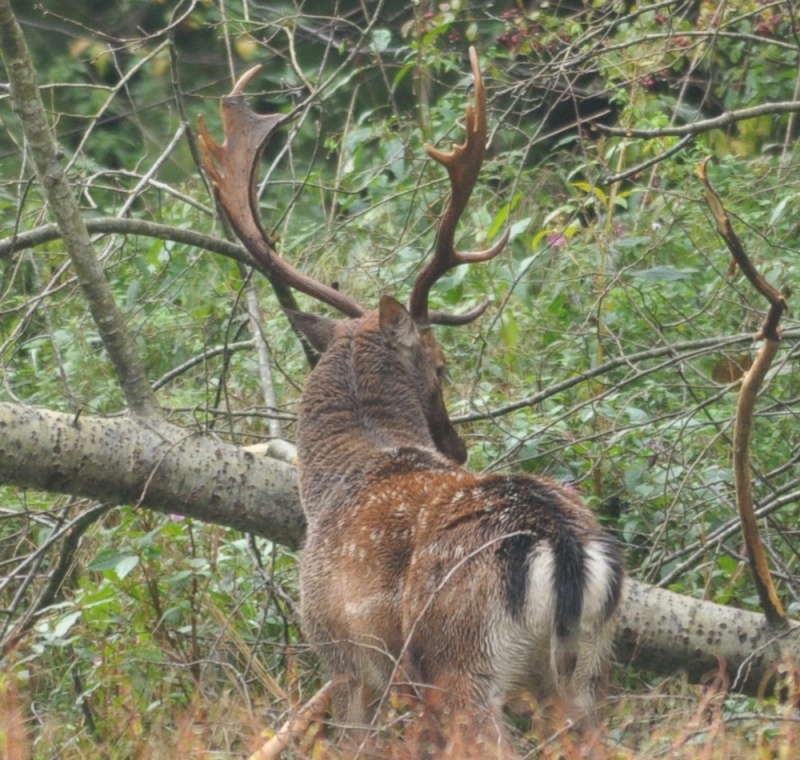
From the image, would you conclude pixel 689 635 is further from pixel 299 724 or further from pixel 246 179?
pixel 246 179

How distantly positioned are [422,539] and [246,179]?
6.40ft

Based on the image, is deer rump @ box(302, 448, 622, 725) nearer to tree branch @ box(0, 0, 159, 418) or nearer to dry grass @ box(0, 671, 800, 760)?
dry grass @ box(0, 671, 800, 760)

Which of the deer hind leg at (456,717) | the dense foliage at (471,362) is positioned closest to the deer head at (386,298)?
the dense foliage at (471,362)

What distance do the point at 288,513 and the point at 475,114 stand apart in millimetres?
1491

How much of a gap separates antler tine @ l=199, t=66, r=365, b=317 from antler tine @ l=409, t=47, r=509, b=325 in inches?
12.6

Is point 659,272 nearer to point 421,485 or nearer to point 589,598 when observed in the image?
point 421,485

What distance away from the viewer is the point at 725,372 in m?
6.43

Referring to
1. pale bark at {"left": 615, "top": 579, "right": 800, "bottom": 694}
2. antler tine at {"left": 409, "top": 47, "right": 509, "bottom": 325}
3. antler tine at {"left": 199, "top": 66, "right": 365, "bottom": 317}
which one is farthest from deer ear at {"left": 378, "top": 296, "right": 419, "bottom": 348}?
pale bark at {"left": 615, "top": 579, "right": 800, "bottom": 694}

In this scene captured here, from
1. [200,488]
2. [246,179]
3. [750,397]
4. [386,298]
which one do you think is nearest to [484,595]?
[750,397]

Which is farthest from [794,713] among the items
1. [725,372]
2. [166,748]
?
[725,372]

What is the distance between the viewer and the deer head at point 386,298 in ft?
17.2

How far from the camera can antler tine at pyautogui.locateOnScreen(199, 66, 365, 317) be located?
5.55 m

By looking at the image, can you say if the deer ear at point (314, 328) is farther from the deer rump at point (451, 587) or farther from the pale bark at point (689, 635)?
the pale bark at point (689, 635)

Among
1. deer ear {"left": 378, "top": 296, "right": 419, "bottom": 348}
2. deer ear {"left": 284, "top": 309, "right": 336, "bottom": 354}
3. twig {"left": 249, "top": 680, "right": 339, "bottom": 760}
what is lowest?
twig {"left": 249, "top": 680, "right": 339, "bottom": 760}
